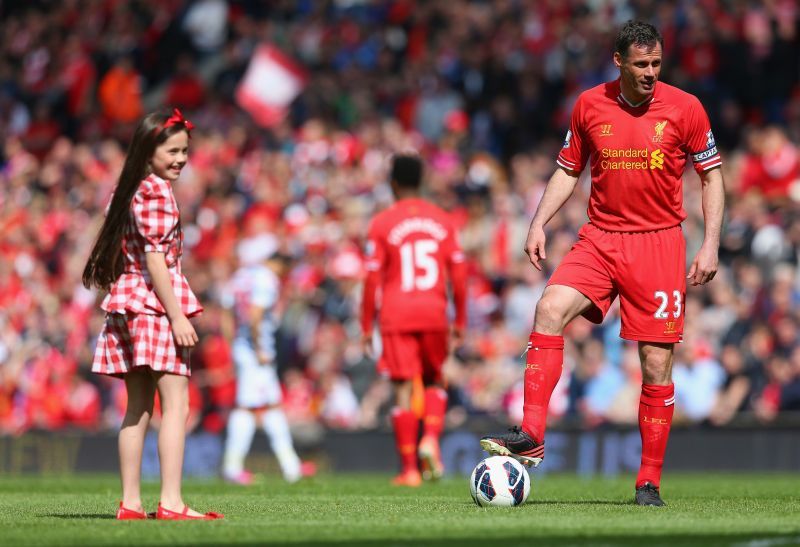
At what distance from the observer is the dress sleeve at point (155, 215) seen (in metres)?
7.01

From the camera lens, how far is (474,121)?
67.6 ft

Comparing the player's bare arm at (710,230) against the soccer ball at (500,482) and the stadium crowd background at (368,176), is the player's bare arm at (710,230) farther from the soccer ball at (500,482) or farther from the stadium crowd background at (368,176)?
the stadium crowd background at (368,176)

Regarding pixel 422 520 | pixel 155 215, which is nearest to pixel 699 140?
pixel 422 520

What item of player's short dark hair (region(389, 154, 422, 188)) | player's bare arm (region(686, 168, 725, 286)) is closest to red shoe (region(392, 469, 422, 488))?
player's short dark hair (region(389, 154, 422, 188))

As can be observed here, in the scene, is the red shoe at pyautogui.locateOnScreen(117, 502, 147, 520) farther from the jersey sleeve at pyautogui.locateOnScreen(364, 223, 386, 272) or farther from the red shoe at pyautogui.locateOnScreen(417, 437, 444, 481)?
the jersey sleeve at pyautogui.locateOnScreen(364, 223, 386, 272)

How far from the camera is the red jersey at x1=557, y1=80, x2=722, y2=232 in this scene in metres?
8.12

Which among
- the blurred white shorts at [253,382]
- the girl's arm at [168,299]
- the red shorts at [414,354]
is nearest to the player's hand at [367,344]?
the red shorts at [414,354]

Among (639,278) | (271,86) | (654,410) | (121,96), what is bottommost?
(654,410)

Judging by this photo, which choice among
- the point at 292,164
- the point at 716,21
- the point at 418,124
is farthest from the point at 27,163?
the point at 716,21

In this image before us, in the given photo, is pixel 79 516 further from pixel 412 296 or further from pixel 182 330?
pixel 412 296

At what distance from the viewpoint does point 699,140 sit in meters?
8.18

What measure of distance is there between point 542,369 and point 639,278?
2.34 feet

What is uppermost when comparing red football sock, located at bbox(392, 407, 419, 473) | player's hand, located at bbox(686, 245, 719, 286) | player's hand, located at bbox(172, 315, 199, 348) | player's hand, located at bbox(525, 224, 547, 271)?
player's hand, located at bbox(525, 224, 547, 271)

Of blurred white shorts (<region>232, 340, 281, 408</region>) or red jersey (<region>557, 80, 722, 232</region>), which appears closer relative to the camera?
red jersey (<region>557, 80, 722, 232</region>)
